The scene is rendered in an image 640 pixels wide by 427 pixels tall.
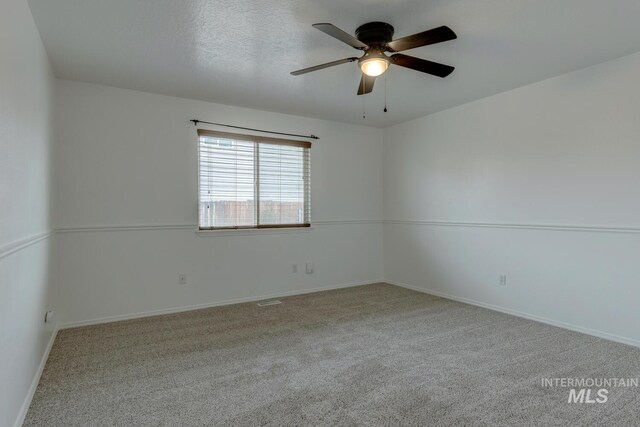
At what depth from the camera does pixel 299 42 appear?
105 inches

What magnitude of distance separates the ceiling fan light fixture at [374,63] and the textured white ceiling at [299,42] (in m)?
0.23

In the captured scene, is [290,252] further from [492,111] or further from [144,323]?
[492,111]

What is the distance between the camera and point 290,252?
4.73 metres

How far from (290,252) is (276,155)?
1.32 metres

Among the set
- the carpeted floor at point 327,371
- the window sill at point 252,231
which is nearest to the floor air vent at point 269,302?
the carpeted floor at point 327,371

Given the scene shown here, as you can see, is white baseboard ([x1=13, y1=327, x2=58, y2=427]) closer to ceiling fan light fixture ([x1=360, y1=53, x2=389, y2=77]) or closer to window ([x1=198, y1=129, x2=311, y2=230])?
window ([x1=198, y1=129, x2=311, y2=230])

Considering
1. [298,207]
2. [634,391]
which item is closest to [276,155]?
[298,207]

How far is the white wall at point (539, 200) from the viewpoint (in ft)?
9.88

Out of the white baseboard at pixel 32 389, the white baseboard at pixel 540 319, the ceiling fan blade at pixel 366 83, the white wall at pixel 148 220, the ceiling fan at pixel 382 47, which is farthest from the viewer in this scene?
the white wall at pixel 148 220

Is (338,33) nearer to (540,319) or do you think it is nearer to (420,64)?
(420,64)

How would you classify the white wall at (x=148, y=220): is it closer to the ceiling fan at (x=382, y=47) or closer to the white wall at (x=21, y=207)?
the white wall at (x=21, y=207)

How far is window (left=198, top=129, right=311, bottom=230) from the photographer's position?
164 inches

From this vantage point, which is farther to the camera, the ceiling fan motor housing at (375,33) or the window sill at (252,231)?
the window sill at (252,231)

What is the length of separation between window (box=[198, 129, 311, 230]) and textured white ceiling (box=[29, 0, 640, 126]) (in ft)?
2.17
